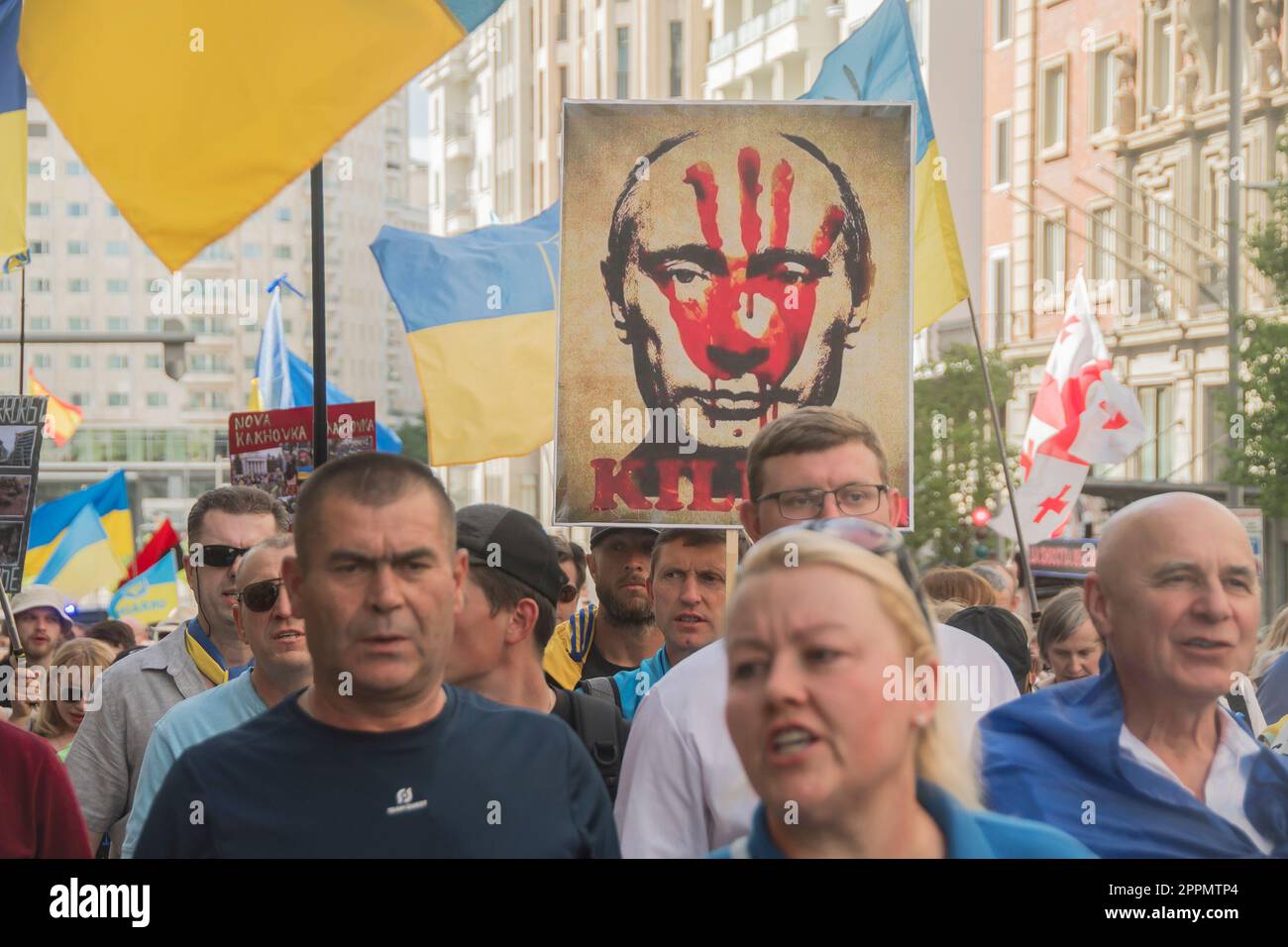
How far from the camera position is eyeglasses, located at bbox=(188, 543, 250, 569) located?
20.4 feet

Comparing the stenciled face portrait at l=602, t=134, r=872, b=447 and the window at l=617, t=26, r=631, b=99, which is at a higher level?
the window at l=617, t=26, r=631, b=99

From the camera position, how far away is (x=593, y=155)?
21.2 feet

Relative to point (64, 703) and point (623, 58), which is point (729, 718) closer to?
point (64, 703)

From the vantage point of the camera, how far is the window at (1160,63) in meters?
38.0

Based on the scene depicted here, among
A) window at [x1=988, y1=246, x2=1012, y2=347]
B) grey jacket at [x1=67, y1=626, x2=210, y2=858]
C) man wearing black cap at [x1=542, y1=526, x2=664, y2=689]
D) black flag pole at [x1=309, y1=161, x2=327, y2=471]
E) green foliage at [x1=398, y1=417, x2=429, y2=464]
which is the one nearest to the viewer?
grey jacket at [x1=67, y1=626, x2=210, y2=858]

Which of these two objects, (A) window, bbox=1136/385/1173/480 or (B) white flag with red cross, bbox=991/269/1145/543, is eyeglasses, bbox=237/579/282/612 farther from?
(A) window, bbox=1136/385/1173/480

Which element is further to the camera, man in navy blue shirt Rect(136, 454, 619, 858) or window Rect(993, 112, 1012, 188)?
window Rect(993, 112, 1012, 188)

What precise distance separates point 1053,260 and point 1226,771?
1545 inches

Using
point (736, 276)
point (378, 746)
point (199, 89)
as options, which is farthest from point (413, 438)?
point (378, 746)

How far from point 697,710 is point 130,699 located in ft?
7.55

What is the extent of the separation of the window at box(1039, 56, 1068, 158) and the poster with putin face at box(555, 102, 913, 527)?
36979mm

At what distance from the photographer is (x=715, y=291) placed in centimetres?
648

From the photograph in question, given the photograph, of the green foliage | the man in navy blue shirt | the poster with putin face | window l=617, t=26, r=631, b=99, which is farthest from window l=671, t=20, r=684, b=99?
the man in navy blue shirt

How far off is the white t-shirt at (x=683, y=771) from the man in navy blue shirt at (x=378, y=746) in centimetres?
44
